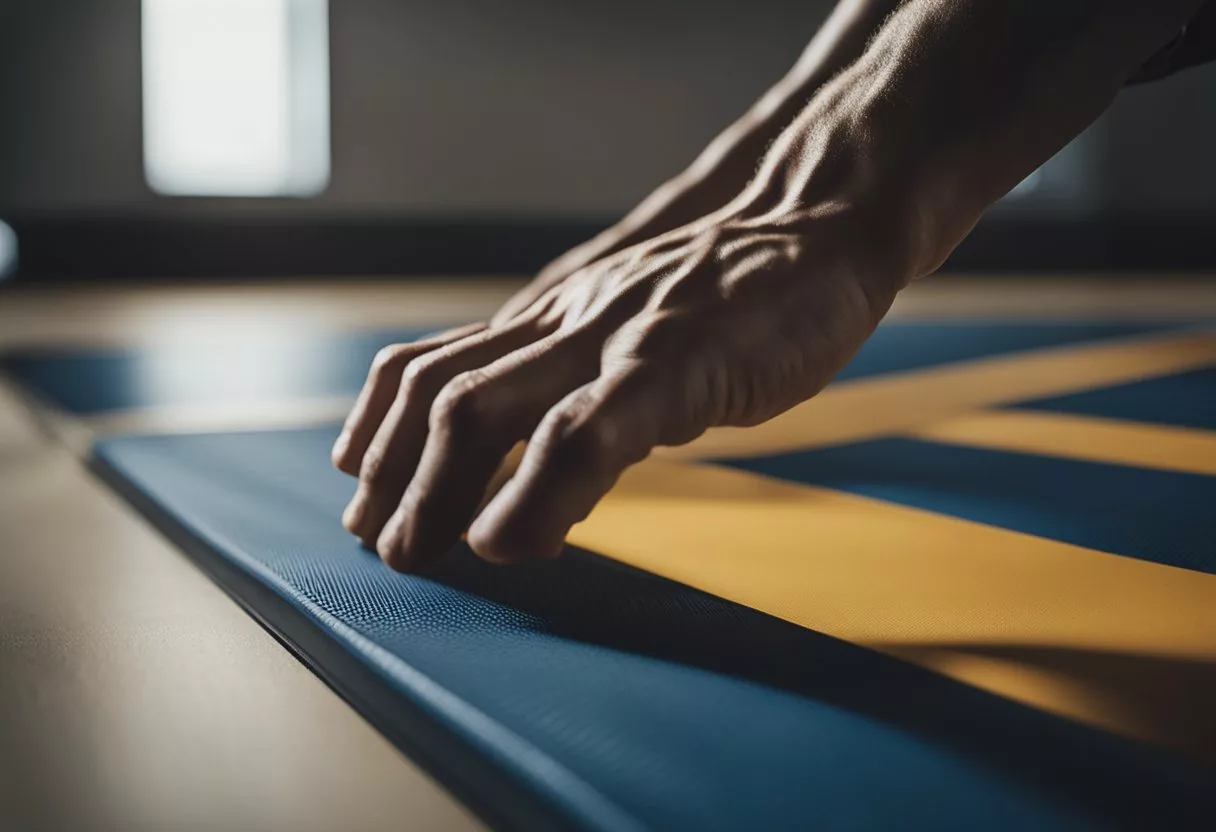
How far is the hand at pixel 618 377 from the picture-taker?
2.64ft

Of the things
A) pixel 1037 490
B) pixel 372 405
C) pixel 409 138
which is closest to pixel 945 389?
pixel 1037 490

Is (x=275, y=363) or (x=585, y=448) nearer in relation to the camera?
(x=585, y=448)

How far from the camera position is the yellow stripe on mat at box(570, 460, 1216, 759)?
2.56 feet

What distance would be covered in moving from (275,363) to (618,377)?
2.35 metres

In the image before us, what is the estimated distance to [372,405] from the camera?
1.03 m

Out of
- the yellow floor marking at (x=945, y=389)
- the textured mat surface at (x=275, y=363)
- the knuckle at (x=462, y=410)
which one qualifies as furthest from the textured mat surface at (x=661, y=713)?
the textured mat surface at (x=275, y=363)

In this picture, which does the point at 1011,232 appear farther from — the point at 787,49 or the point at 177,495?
the point at 177,495

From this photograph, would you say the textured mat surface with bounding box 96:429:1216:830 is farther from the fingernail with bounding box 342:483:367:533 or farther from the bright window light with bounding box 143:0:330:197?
the bright window light with bounding box 143:0:330:197

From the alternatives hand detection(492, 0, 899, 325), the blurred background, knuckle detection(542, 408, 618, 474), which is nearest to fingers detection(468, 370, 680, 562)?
knuckle detection(542, 408, 618, 474)

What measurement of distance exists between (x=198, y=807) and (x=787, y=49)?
9.28m

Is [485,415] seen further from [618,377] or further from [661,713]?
[661,713]

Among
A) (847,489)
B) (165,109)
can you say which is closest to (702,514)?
(847,489)

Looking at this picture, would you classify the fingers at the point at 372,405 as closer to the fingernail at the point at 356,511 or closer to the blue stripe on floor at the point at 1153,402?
the fingernail at the point at 356,511

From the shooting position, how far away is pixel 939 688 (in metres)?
0.77
